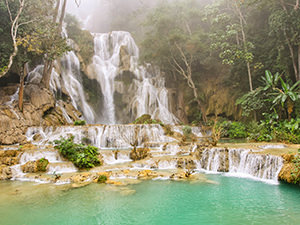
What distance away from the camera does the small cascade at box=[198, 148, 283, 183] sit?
6551 mm

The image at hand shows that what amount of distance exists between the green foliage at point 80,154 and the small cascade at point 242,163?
4.44 metres

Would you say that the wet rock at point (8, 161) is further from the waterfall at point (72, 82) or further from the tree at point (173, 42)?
the tree at point (173, 42)

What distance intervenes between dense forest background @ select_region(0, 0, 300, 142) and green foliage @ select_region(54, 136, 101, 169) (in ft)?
13.8

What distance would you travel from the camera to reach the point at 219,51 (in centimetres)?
1975

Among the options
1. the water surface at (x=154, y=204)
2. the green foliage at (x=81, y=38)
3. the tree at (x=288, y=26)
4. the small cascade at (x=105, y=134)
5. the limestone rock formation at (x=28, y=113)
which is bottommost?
the water surface at (x=154, y=204)

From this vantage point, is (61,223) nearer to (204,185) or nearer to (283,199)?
(204,185)

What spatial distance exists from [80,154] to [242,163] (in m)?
6.35

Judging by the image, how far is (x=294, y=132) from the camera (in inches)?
406

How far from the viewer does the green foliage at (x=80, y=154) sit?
8477 millimetres

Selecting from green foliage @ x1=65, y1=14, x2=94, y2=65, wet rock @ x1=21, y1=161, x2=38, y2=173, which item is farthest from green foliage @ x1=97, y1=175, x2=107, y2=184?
green foliage @ x1=65, y1=14, x2=94, y2=65

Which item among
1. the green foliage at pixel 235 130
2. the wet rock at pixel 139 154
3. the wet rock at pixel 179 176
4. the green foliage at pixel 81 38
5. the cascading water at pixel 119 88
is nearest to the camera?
the wet rock at pixel 179 176

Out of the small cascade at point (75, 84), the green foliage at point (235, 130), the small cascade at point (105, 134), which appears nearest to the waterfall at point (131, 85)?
the small cascade at point (75, 84)

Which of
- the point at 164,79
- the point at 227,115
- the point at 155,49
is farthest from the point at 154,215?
the point at 164,79

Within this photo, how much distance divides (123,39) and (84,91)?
970 cm
